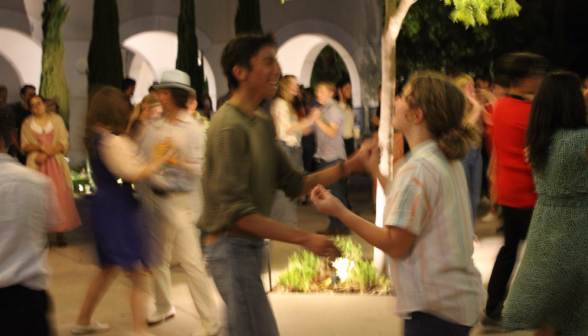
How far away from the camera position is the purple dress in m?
4.23

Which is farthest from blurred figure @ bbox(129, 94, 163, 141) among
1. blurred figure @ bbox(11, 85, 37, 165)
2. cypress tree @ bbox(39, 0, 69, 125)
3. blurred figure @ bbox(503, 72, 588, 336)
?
cypress tree @ bbox(39, 0, 69, 125)

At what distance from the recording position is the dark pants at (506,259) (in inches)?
175

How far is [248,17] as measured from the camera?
44.9 feet

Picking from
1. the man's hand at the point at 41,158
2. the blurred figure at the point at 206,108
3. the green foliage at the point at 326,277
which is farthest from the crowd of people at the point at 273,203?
the blurred figure at the point at 206,108

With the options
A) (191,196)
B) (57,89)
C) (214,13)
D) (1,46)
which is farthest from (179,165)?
(1,46)

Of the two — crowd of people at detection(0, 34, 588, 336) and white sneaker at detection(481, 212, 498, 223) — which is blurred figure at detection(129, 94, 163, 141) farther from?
white sneaker at detection(481, 212, 498, 223)

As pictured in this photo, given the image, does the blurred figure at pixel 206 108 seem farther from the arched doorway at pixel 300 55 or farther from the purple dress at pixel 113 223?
the purple dress at pixel 113 223

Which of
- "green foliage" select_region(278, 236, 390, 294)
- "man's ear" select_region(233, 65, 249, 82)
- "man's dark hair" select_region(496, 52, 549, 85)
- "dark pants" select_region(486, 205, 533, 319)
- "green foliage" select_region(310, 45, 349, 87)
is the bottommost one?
"green foliage" select_region(278, 236, 390, 294)

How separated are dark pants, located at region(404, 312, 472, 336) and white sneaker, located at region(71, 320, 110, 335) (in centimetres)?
325

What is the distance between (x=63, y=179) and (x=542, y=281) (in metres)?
6.07

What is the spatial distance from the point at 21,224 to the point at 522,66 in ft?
11.6

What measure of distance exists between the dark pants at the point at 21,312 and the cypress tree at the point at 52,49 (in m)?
11.1

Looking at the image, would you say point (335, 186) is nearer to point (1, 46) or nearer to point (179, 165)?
point (179, 165)

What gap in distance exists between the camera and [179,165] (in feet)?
14.9
